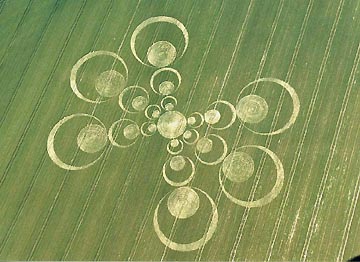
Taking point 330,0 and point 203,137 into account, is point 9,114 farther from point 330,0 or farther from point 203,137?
point 330,0

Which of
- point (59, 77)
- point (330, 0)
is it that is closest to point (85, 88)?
point (59, 77)

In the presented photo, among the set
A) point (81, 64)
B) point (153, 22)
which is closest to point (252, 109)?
point (153, 22)

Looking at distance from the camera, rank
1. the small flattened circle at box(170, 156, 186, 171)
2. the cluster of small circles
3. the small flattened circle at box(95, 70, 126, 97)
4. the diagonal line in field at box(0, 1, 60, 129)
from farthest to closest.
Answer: the diagonal line in field at box(0, 1, 60, 129) < the small flattened circle at box(95, 70, 126, 97) < the small flattened circle at box(170, 156, 186, 171) < the cluster of small circles

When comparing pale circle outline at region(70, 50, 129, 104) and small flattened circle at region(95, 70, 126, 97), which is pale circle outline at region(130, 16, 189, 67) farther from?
→ small flattened circle at region(95, 70, 126, 97)

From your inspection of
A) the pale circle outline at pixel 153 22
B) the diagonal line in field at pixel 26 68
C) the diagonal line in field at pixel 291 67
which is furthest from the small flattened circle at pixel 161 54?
the diagonal line in field at pixel 26 68

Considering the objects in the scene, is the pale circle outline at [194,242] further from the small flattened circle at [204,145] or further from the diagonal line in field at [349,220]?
the diagonal line in field at [349,220]

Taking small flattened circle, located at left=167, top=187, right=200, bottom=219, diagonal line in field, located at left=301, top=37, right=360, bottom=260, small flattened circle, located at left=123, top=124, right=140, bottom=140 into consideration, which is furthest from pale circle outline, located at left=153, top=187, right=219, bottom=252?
small flattened circle, located at left=123, top=124, right=140, bottom=140

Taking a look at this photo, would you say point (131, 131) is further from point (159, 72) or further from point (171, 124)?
point (159, 72)
